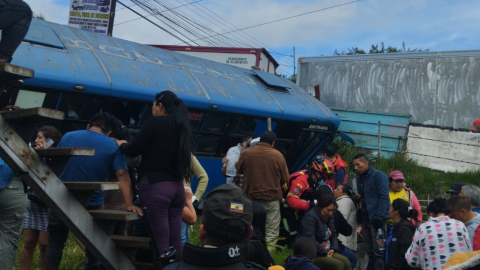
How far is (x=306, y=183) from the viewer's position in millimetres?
8367

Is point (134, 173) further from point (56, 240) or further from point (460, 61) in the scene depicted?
point (460, 61)

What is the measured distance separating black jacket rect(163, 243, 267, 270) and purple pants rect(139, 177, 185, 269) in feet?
6.87

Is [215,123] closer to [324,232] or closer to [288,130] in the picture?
[288,130]

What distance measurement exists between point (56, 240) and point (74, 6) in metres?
12.4

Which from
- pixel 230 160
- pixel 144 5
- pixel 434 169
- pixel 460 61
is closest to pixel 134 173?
pixel 230 160

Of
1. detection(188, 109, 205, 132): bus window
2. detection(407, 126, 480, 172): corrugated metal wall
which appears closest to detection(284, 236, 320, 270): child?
detection(188, 109, 205, 132): bus window

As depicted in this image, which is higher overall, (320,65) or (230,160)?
(320,65)

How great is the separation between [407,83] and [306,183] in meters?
9.09

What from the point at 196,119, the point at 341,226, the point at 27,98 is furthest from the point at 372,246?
the point at 27,98

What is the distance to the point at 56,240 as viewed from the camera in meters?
5.27

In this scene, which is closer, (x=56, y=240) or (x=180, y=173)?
(x=180, y=173)

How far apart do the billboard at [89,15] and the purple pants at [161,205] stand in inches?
483

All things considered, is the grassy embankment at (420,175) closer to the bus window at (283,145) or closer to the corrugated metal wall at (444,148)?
the corrugated metal wall at (444,148)

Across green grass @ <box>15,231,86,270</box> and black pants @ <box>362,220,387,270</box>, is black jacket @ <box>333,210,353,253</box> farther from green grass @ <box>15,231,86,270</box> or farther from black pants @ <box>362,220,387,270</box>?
green grass @ <box>15,231,86,270</box>
